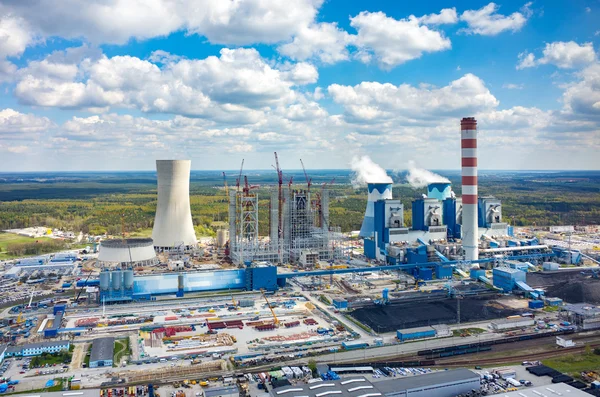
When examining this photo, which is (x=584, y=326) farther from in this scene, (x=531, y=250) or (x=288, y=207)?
(x=288, y=207)

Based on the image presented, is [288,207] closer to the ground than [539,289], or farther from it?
farther from it

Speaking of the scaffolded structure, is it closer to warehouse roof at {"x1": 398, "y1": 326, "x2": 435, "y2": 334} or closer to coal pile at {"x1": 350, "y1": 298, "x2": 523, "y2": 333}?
coal pile at {"x1": 350, "y1": 298, "x2": 523, "y2": 333}

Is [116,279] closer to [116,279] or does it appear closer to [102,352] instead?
[116,279]

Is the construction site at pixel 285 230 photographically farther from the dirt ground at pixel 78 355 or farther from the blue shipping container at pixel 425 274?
the dirt ground at pixel 78 355

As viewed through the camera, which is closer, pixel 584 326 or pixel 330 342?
pixel 330 342

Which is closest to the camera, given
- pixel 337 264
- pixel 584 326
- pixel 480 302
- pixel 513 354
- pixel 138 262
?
pixel 513 354

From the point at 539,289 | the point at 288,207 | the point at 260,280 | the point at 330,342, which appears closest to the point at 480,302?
the point at 539,289

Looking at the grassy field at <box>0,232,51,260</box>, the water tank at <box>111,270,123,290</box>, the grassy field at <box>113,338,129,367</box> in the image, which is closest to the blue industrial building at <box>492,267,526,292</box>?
the grassy field at <box>113,338,129,367</box>

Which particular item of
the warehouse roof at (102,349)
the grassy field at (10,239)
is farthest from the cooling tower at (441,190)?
the grassy field at (10,239)
